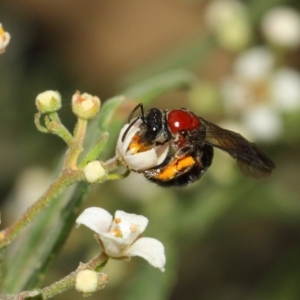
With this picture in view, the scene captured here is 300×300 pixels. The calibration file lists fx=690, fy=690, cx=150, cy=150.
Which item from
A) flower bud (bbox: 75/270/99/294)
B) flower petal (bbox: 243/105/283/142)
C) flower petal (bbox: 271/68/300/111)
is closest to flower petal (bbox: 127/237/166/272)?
flower bud (bbox: 75/270/99/294)

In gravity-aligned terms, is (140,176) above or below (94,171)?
below

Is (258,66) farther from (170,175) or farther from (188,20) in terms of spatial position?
(188,20)

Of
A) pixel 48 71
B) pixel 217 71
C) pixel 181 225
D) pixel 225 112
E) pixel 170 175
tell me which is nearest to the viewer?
pixel 170 175

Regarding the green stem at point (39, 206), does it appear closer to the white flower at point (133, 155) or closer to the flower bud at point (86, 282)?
the white flower at point (133, 155)

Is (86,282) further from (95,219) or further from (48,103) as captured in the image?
(48,103)

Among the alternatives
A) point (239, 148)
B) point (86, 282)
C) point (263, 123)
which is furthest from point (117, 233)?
A: point (263, 123)

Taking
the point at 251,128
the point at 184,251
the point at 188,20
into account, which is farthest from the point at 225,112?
the point at 188,20
